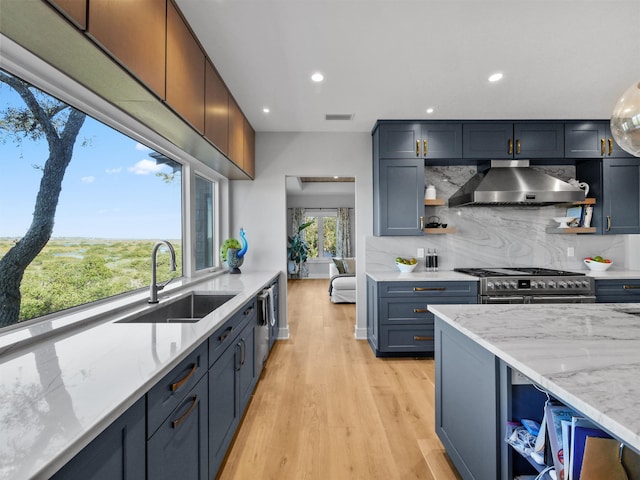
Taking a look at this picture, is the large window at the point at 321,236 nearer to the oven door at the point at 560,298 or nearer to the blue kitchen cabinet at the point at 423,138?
the blue kitchen cabinet at the point at 423,138

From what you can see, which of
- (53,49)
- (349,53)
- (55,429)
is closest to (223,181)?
(349,53)

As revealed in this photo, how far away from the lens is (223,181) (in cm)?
385

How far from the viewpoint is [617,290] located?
323 centimetres

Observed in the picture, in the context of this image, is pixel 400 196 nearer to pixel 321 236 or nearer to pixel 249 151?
pixel 249 151

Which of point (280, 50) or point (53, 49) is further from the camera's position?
point (280, 50)

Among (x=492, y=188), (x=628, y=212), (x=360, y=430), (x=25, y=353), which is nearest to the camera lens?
(x=25, y=353)

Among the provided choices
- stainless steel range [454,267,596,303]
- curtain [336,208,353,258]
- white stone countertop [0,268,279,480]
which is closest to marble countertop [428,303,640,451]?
white stone countertop [0,268,279,480]

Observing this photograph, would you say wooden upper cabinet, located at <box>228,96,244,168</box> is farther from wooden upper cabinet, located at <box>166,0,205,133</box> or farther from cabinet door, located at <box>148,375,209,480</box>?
cabinet door, located at <box>148,375,209,480</box>

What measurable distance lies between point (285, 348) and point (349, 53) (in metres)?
2.96

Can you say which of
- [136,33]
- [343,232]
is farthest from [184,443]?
[343,232]

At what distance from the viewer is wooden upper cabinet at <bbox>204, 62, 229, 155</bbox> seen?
219 centimetres

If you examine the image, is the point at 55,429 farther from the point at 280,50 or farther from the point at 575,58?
the point at 575,58

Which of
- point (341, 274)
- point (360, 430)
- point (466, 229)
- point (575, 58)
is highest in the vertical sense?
point (575, 58)

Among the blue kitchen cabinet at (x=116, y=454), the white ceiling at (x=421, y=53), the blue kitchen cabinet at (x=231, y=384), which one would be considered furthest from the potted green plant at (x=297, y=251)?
the blue kitchen cabinet at (x=116, y=454)
